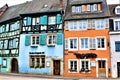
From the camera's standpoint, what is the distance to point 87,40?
116ft

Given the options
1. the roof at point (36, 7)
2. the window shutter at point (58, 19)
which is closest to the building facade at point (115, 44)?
the window shutter at point (58, 19)

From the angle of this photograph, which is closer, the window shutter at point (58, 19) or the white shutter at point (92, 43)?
the white shutter at point (92, 43)

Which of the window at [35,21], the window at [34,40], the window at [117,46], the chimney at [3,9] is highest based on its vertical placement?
the chimney at [3,9]

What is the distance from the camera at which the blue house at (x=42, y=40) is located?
36.4 meters

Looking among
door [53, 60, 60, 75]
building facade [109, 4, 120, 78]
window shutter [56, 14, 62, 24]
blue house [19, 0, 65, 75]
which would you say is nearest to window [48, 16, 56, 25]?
blue house [19, 0, 65, 75]

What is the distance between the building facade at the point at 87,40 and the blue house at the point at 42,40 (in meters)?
1.18

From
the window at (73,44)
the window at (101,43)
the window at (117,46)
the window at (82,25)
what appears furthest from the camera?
the window at (73,44)

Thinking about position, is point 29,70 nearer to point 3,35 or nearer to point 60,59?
point 60,59

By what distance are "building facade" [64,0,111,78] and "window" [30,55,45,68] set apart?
3509mm

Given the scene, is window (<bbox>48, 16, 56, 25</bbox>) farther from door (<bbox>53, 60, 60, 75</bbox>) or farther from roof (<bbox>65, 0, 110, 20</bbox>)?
door (<bbox>53, 60, 60, 75</bbox>)

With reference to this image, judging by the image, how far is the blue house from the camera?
36.4 meters

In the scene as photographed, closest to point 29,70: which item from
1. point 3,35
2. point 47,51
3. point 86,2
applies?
point 47,51

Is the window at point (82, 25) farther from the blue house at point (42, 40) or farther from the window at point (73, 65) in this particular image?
the window at point (73, 65)

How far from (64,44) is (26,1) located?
14213mm
